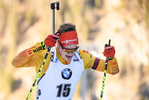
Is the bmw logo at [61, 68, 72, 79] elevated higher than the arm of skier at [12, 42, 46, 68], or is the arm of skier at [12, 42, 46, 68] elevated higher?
the arm of skier at [12, 42, 46, 68]

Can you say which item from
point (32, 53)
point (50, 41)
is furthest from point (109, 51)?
point (32, 53)

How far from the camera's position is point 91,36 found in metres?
4.38

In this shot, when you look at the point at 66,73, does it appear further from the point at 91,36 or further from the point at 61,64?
the point at 91,36

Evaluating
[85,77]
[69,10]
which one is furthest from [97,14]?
[85,77]

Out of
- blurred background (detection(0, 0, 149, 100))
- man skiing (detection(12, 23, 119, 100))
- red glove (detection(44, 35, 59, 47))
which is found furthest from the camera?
blurred background (detection(0, 0, 149, 100))

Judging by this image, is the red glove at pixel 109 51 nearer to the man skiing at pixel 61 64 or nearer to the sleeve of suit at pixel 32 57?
the man skiing at pixel 61 64

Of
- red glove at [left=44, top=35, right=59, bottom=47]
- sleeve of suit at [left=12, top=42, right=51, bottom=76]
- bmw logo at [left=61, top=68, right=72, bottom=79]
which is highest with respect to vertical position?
red glove at [left=44, top=35, right=59, bottom=47]

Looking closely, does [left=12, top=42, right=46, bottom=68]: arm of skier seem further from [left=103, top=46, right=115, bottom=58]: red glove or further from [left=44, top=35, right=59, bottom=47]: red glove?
[left=103, top=46, right=115, bottom=58]: red glove

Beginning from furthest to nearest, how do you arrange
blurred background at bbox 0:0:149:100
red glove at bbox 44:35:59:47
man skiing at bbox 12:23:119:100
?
1. blurred background at bbox 0:0:149:100
2. man skiing at bbox 12:23:119:100
3. red glove at bbox 44:35:59:47

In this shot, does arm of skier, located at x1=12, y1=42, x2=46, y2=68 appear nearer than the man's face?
Yes

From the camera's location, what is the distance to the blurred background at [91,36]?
3855mm

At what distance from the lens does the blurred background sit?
3855 millimetres

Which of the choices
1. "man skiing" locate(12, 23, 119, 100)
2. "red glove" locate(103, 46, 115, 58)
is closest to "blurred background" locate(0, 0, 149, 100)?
"man skiing" locate(12, 23, 119, 100)

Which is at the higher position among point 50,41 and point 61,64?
point 50,41
